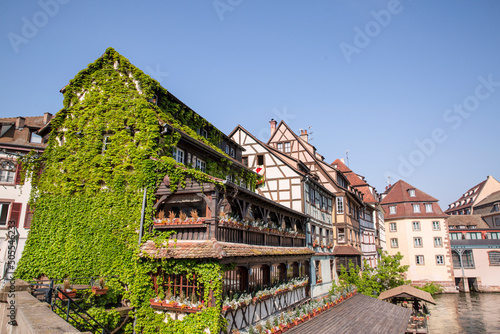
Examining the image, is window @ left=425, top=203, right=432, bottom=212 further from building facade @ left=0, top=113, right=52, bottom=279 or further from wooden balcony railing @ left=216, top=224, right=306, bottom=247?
building facade @ left=0, top=113, right=52, bottom=279

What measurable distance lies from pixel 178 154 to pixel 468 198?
6293 centimetres

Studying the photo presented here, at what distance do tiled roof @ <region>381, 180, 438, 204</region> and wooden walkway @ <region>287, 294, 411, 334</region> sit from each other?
2824 centimetres

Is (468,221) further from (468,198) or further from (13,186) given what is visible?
(13,186)

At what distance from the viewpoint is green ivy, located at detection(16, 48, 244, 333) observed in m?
13.2

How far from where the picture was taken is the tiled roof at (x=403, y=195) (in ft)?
151

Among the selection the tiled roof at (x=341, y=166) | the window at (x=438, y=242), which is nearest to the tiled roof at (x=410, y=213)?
the window at (x=438, y=242)

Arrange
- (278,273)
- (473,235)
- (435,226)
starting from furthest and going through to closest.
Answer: (473,235)
(435,226)
(278,273)

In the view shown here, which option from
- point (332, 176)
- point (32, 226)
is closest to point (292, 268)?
point (332, 176)

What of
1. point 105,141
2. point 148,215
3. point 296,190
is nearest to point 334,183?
point 296,190

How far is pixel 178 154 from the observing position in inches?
631

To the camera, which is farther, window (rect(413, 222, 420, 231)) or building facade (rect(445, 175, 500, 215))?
building facade (rect(445, 175, 500, 215))

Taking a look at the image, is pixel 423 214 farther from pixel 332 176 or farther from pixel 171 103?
pixel 171 103

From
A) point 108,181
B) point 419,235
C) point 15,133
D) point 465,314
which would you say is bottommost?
point 465,314

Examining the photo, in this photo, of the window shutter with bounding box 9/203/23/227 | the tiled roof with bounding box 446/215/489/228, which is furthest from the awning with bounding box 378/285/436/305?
the tiled roof with bounding box 446/215/489/228
